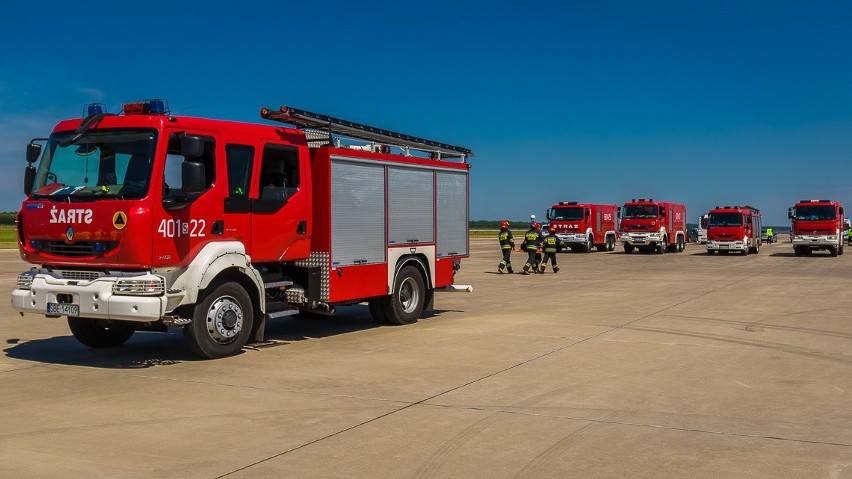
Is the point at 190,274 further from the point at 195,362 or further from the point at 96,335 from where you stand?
→ the point at 96,335

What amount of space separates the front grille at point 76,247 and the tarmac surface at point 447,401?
1.29 meters

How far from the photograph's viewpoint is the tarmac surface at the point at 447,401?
509cm

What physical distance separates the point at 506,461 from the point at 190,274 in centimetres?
469

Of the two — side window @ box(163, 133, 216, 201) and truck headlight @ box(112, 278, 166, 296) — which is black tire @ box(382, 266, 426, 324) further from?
truck headlight @ box(112, 278, 166, 296)

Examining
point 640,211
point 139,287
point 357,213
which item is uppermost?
point 640,211

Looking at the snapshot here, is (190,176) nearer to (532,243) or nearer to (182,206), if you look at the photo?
(182,206)

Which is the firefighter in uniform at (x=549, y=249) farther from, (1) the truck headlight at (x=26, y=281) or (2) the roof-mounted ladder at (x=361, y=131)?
(1) the truck headlight at (x=26, y=281)

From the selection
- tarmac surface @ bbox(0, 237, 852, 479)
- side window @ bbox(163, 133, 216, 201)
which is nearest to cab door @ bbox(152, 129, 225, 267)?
side window @ bbox(163, 133, 216, 201)

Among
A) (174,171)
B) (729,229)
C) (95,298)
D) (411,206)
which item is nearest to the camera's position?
(95,298)

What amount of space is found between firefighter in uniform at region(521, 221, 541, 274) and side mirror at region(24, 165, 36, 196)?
17.3 metres

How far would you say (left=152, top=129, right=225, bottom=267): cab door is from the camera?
27.1 feet

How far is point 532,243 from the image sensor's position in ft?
80.9

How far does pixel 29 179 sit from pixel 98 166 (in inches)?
41.7

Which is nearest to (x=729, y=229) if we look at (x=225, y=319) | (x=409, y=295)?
(x=409, y=295)
